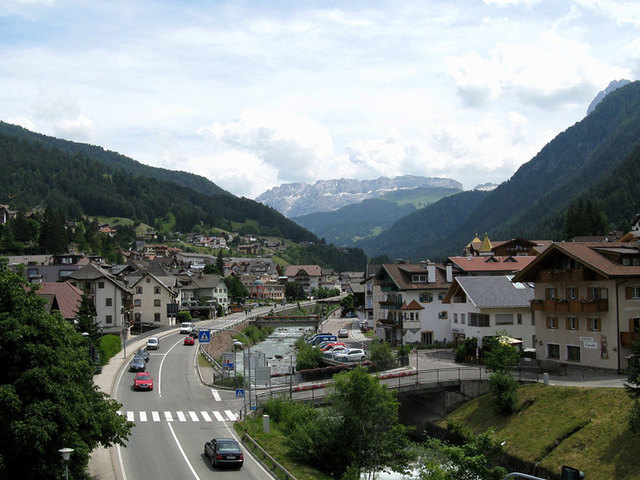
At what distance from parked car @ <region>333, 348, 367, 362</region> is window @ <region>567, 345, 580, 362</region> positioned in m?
21.3

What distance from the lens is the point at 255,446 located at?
112 feet

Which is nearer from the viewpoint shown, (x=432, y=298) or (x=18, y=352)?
(x=18, y=352)

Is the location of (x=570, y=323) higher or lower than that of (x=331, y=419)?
higher

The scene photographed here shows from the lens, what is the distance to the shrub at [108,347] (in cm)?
6135

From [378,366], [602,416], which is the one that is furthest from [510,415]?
[378,366]

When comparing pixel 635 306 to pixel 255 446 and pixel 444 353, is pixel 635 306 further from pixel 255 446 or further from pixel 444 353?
pixel 255 446

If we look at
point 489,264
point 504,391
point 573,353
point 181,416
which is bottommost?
point 181,416

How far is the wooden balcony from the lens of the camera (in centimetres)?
4538

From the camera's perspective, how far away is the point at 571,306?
47562mm

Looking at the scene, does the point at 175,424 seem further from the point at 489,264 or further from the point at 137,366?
the point at 489,264

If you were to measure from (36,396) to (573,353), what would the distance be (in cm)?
3833

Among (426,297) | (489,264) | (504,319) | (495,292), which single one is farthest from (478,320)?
(489,264)

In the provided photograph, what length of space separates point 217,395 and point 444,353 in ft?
82.9

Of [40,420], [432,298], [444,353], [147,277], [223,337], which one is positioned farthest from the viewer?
[147,277]
